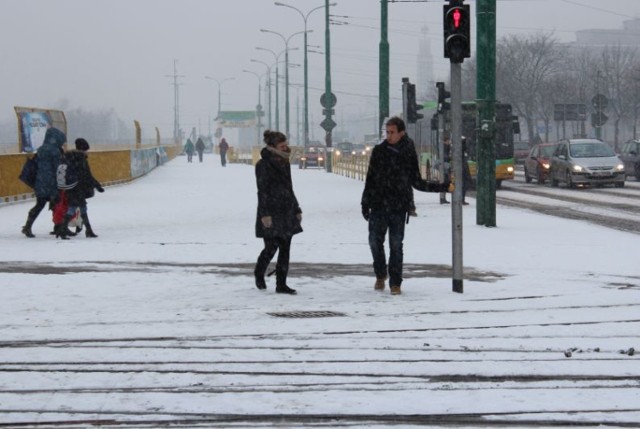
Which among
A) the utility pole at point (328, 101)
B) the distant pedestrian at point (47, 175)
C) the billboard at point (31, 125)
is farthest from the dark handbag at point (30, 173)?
the utility pole at point (328, 101)

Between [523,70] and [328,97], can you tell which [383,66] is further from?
[523,70]

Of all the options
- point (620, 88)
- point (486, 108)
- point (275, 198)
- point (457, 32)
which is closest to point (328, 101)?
point (486, 108)

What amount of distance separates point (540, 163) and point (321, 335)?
3038 centimetres

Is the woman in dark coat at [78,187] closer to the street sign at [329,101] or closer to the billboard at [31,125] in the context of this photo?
the billboard at [31,125]

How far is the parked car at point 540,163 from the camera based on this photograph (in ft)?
124

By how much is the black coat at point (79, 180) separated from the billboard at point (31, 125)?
1324 cm

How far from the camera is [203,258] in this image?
1459 cm

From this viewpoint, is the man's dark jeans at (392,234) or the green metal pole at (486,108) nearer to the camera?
the man's dark jeans at (392,234)

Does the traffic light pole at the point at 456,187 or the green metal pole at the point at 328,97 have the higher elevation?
the green metal pole at the point at 328,97

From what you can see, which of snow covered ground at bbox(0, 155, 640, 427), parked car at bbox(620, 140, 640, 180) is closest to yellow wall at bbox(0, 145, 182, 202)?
snow covered ground at bbox(0, 155, 640, 427)

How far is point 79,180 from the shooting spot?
698 inches

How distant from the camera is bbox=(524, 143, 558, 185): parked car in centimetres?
3781

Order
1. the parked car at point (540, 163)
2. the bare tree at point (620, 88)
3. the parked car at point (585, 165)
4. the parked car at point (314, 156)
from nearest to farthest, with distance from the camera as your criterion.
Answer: the parked car at point (585, 165) → the parked car at point (540, 163) → the parked car at point (314, 156) → the bare tree at point (620, 88)

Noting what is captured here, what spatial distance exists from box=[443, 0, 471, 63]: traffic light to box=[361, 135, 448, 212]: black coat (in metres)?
0.92
